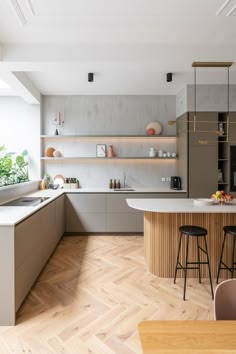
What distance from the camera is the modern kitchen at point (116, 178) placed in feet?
6.32

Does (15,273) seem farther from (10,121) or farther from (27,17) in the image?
(10,121)

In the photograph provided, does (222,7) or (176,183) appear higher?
(222,7)

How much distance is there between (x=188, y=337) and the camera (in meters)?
0.85

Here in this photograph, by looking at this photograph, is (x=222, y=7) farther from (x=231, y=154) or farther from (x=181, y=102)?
(x=231, y=154)

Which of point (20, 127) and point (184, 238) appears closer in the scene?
point (184, 238)

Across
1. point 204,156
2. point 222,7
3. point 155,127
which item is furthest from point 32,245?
point 155,127

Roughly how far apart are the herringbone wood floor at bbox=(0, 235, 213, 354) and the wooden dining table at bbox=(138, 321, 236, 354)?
3.33 ft

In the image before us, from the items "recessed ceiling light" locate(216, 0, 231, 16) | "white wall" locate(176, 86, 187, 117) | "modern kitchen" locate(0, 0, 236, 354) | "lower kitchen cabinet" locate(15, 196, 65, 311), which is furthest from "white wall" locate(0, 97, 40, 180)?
"recessed ceiling light" locate(216, 0, 231, 16)

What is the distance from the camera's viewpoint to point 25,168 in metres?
4.82

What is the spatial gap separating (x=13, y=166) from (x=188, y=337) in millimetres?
4649

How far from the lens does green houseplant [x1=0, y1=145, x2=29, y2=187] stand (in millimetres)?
4223

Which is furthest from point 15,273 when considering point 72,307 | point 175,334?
point 175,334

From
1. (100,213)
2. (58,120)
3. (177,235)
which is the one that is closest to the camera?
(177,235)

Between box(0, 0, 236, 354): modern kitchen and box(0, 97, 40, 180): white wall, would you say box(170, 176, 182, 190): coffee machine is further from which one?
box(0, 97, 40, 180): white wall
